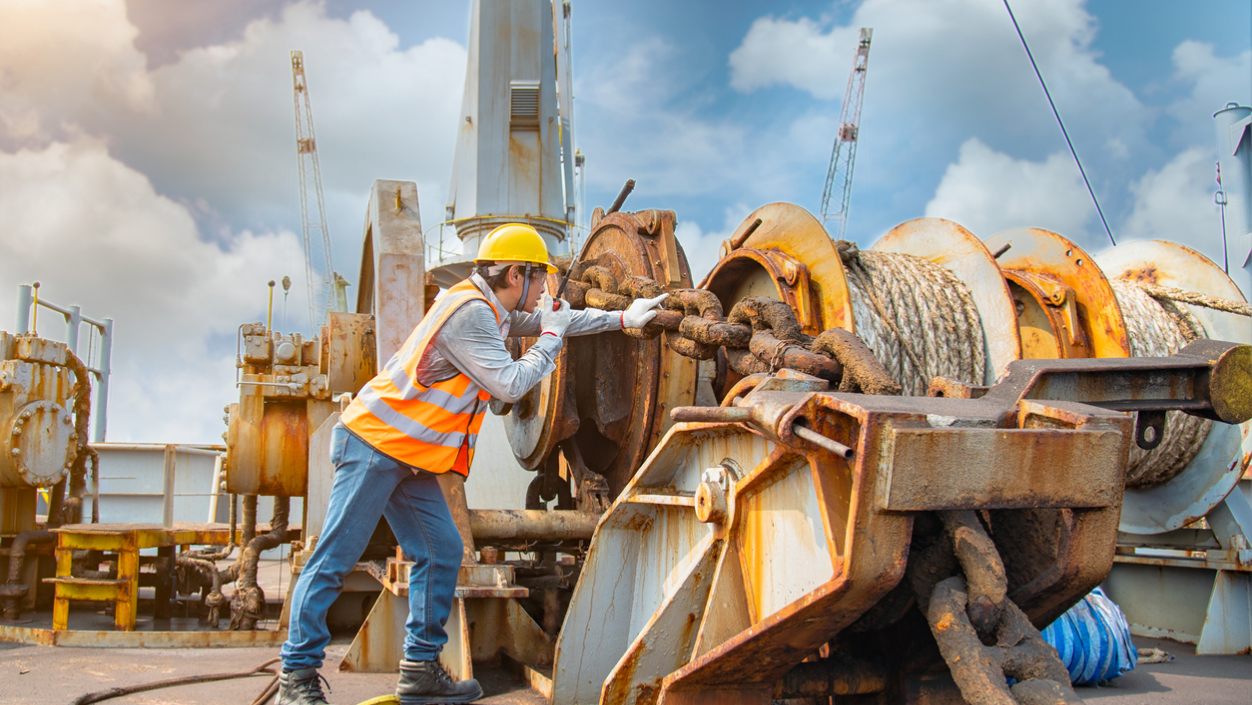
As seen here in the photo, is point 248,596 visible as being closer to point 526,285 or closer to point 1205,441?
point 526,285

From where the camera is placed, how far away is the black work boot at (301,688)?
10.1ft

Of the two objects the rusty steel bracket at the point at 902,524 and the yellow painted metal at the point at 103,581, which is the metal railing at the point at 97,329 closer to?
the yellow painted metal at the point at 103,581

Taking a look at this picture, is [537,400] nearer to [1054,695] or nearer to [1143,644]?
[1054,695]

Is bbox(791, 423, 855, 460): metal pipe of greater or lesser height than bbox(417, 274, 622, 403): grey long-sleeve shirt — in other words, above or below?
below

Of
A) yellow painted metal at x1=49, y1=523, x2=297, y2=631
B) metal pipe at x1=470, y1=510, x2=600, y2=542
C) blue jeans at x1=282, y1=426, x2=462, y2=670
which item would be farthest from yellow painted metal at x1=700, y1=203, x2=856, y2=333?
yellow painted metal at x1=49, y1=523, x2=297, y2=631

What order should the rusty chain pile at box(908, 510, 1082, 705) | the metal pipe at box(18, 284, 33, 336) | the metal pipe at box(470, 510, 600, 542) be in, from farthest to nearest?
the metal pipe at box(18, 284, 33, 336)
the metal pipe at box(470, 510, 600, 542)
the rusty chain pile at box(908, 510, 1082, 705)

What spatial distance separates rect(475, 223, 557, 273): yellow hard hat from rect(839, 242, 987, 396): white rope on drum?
1584mm

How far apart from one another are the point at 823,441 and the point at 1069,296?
3.71m

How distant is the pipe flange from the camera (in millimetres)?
6430

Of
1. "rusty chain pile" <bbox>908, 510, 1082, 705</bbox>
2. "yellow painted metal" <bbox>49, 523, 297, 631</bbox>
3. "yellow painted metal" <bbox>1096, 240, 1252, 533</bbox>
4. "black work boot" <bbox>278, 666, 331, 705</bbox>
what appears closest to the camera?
"rusty chain pile" <bbox>908, 510, 1082, 705</bbox>

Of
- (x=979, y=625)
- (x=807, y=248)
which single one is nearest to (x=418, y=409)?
(x=979, y=625)

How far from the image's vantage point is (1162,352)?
17.5 ft

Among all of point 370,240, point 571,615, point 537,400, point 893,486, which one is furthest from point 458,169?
point 893,486

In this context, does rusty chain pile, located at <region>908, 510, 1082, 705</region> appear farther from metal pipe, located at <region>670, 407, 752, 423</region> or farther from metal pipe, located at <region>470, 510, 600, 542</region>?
metal pipe, located at <region>470, 510, 600, 542</region>
